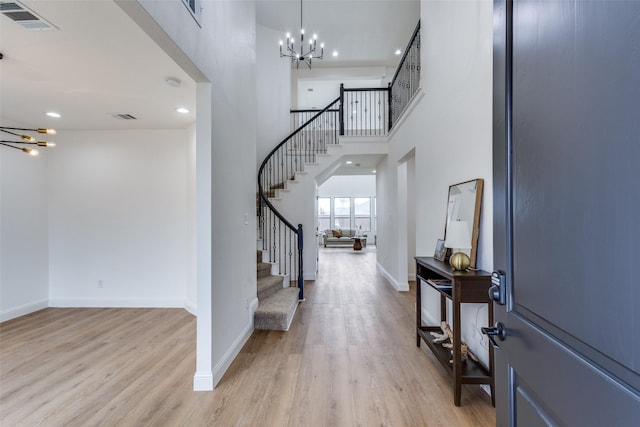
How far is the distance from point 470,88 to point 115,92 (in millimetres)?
3308

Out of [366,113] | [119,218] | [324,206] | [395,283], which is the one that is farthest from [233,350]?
[324,206]

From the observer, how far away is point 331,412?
1979 mm

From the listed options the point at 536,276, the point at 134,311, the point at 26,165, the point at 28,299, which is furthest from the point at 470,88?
the point at 28,299

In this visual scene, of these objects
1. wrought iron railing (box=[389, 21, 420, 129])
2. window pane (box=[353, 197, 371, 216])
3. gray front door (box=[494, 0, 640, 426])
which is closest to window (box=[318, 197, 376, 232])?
window pane (box=[353, 197, 371, 216])

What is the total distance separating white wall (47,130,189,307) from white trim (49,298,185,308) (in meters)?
0.01

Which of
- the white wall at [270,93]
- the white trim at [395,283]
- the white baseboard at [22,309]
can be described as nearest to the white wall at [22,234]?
the white baseboard at [22,309]

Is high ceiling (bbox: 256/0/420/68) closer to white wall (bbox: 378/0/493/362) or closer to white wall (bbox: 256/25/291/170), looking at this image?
white wall (bbox: 256/25/291/170)

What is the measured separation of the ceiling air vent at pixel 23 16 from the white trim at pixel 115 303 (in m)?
3.45

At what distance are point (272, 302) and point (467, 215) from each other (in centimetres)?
259

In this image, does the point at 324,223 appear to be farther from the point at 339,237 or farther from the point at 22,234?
the point at 22,234

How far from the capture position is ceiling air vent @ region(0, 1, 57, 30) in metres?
1.62

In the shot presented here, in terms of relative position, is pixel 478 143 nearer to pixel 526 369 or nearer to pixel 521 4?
pixel 521 4

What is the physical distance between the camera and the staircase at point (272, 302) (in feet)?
11.0

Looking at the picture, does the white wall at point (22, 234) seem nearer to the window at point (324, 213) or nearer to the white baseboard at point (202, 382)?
the white baseboard at point (202, 382)
